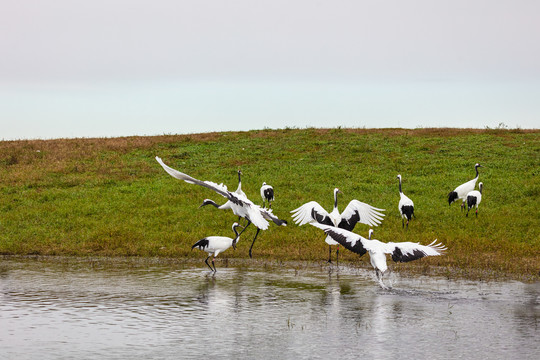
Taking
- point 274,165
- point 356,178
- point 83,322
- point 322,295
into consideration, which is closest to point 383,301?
point 322,295

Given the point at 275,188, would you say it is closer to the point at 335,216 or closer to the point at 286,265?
the point at 335,216

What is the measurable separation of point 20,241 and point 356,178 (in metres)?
14.6

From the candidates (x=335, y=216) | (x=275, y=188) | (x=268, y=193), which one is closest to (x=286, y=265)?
(x=335, y=216)

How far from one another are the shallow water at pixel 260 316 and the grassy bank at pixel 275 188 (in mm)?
3201

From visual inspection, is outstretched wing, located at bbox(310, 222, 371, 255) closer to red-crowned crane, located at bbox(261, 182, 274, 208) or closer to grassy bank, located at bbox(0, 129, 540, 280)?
grassy bank, located at bbox(0, 129, 540, 280)

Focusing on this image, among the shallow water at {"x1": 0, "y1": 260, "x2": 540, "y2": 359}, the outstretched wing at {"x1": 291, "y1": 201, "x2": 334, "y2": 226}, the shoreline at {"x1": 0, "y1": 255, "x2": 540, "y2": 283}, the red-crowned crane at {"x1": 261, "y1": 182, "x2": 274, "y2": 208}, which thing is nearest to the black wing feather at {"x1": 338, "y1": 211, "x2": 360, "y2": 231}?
the outstretched wing at {"x1": 291, "y1": 201, "x2": 334, "y2": 226}

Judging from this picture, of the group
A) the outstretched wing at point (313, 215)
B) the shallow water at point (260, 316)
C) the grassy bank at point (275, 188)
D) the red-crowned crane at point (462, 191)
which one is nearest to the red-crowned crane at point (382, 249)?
the shallow water at point (260, 316)

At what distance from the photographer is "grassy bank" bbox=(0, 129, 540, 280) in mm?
18781

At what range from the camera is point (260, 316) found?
1098 centimetres

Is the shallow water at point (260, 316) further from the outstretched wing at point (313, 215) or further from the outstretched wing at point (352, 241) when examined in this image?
the outstretched wing at point (313, 215)

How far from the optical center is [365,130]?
42125 mm

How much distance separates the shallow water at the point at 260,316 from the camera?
357 inches

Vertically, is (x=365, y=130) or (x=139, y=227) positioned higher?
(x=365, y=130)

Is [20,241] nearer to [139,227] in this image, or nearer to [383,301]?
[139,227]
